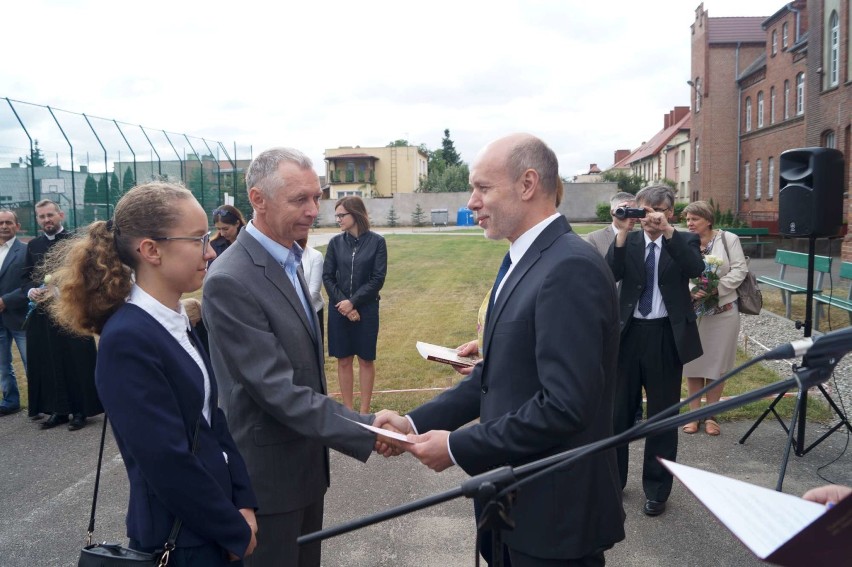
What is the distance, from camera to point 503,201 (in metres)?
2.56

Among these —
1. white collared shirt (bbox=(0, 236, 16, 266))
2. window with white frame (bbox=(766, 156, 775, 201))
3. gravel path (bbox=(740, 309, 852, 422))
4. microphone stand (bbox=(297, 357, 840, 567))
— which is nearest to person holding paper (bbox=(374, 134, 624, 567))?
microphone stand (bbox=(297, 357, 840, 567))

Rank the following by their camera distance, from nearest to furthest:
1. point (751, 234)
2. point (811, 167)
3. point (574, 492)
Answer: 1. point (574, 492)
2. point (811, 167)
3. point (751, 234)

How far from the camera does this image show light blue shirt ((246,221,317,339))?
2889 millimetres

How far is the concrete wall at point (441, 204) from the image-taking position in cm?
5659

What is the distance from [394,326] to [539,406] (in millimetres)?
10647

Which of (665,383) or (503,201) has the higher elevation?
(503,201)

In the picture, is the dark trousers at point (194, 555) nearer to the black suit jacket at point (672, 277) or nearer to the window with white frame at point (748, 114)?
the black suit jacket at point (672, 277)

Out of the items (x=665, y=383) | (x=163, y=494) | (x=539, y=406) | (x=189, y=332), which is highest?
(x=189, y=332)

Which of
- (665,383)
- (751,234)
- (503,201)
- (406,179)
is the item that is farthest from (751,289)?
(406,179)

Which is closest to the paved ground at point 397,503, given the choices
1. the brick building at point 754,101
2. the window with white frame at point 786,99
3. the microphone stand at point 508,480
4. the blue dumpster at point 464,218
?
the microphone stand at point 508,480

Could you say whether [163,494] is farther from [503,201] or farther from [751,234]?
[751,234]

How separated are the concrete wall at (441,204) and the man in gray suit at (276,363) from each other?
54146mm

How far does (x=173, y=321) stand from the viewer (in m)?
2.30

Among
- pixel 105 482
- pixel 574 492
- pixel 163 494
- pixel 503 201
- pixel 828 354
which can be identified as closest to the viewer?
pixel 828 354
